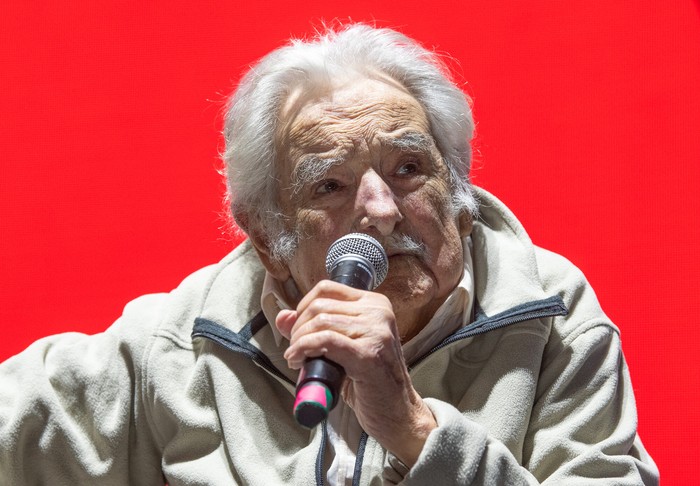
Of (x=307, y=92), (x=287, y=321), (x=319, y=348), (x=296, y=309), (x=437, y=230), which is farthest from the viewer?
(x=307, y=92)

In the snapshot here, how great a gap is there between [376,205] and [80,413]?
0.71 m

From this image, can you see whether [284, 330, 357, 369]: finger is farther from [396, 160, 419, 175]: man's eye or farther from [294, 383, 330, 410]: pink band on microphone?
[396, 160, 419, 175]: man's eye

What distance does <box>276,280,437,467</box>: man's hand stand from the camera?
5.00ft

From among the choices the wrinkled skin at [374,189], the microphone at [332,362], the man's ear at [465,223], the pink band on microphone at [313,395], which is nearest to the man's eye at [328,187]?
the wrinkled skin at [374,189]

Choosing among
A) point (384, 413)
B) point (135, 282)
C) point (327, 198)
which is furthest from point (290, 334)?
point (135, 282)

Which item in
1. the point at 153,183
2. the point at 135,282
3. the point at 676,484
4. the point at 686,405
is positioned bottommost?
the point at 676,484

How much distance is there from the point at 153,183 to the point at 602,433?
4.23ft

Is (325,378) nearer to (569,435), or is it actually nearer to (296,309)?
(296,309)

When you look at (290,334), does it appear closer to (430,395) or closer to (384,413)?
(384,413)

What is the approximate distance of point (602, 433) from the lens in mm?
1952

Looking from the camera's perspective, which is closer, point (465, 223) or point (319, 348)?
point (319, 348)

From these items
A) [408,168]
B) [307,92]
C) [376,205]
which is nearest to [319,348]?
[376,205]

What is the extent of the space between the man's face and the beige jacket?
0.43 feet

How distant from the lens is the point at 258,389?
6.92ft
